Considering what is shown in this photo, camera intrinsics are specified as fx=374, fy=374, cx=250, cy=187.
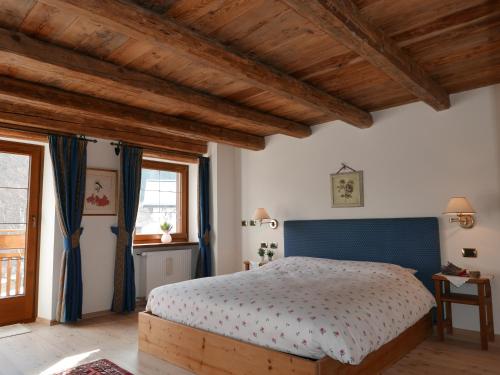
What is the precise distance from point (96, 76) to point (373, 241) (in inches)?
129

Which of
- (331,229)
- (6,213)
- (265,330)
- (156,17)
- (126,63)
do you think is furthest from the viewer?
Answer: (331,229)

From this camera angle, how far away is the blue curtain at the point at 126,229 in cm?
477

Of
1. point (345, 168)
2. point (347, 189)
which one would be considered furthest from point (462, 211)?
point (345, 168)

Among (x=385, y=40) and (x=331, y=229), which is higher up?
(x=385, y=40)

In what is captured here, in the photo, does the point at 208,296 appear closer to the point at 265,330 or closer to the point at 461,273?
the point at 265,330

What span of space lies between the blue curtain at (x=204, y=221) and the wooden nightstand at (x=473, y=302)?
318 centimetres

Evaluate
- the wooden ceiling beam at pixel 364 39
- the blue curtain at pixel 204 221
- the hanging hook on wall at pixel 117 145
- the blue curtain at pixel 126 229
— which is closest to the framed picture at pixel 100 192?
the blue curtain at pixel 126 229

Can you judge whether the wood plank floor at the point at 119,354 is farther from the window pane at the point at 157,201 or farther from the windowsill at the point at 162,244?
the window pane at the point at 157,201

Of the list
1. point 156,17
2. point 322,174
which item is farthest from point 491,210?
point 156,17

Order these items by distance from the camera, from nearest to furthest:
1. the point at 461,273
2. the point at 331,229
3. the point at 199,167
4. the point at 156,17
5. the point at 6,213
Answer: the point at 156,17 → the point at 461,273 → the point at 6,213 → the point at 331,229 → the point at 199,167

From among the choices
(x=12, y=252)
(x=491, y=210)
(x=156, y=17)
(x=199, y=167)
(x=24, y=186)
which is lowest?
(x=12, y=252)

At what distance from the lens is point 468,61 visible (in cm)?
314

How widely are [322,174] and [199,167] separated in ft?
6.41

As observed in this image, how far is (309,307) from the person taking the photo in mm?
2523
